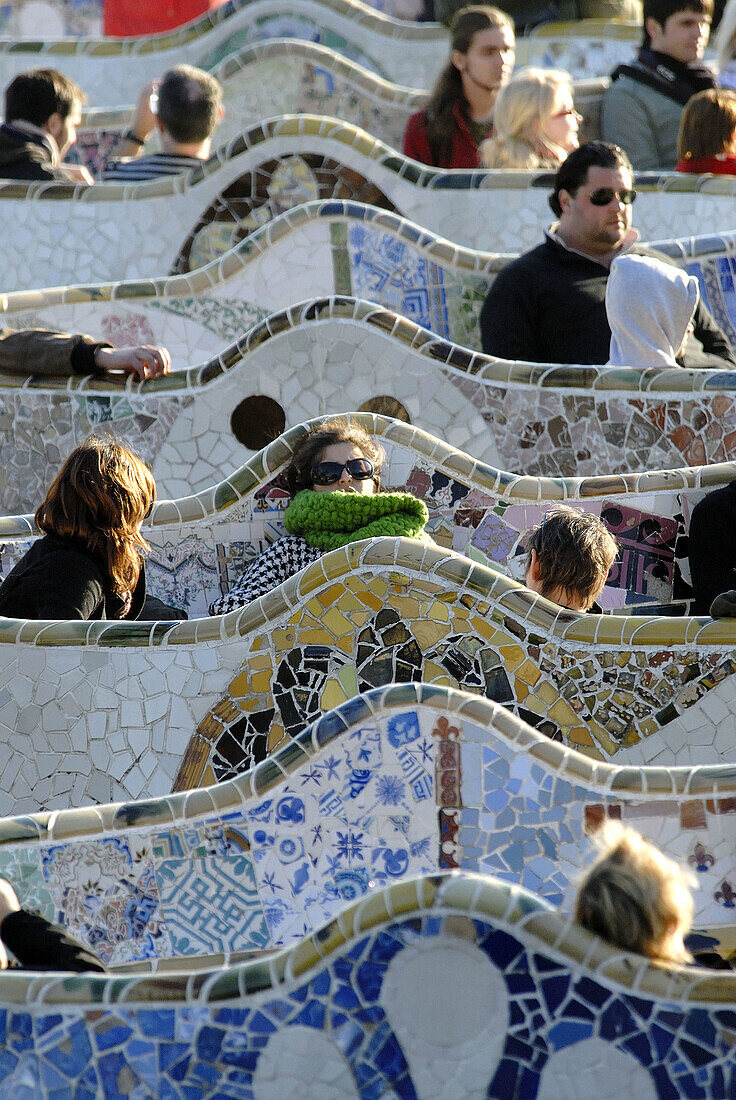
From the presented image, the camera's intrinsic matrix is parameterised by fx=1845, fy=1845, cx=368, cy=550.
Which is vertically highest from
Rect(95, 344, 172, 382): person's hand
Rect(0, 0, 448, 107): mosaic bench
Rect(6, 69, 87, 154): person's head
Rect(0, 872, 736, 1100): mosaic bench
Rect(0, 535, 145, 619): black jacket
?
Rect(0, 0, 448, 107): mosaic bench

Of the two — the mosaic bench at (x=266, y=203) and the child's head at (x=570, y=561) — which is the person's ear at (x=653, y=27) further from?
the child's head at (x=570, y=561)

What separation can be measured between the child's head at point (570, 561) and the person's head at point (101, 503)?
0.89 meters

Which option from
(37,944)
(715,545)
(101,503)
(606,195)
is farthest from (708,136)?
(37,944)

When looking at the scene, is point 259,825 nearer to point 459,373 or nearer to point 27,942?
point 27,942

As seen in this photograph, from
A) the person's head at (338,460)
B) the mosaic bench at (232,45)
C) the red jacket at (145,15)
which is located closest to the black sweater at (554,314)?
the person's head at (338,460)

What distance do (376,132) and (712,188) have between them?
76.7 inches

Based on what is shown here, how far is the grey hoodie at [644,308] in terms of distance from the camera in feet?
17.2

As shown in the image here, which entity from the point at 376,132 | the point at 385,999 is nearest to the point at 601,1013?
the point at 385,999

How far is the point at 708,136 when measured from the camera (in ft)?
22.2

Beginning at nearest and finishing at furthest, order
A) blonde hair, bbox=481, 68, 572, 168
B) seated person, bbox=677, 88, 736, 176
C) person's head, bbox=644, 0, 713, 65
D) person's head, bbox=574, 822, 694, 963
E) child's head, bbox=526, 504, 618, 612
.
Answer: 1. person's head, bbox=574, 822, 694, 963
2. child's head, bbox=526, 504, 618, 612
3. blonde hair, bbox=481, 68, 572, 168
4. seated person, bbox=677, 88, 736, 176
5. person's head, bbox=644, 0, 713, 65

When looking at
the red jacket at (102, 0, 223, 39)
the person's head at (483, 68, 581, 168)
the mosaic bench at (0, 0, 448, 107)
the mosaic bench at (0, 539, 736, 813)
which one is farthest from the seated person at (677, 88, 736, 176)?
the red jacket at (102, 0, 223, 39)

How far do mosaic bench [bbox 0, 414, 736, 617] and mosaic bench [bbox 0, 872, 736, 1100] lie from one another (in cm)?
215

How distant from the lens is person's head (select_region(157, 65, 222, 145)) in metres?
6.83

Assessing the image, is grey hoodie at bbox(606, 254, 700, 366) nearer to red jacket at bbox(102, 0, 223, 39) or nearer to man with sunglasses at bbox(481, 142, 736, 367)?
man with sunglasses at bbox(481, 142, 736, 367)
